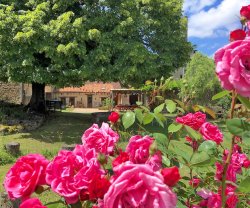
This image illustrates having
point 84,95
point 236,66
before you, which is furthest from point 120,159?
point 84,95

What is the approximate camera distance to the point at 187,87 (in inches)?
122

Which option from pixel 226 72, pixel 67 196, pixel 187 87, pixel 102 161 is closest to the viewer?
pixel 226 72

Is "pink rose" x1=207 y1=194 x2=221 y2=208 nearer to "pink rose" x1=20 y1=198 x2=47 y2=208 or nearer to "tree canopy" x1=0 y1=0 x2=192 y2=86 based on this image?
"pink rose" x1=20 y1=198 x2=47 y2=208

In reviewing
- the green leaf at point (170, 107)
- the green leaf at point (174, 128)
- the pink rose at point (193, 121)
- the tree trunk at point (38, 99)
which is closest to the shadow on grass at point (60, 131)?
the tree trunk at point (38, 99)

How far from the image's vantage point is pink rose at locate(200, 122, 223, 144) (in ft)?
6.57

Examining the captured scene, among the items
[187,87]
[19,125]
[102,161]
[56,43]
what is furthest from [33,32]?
[102,161]

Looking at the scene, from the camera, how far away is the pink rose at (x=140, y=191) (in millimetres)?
897

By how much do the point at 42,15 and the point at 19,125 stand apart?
474 centimetres

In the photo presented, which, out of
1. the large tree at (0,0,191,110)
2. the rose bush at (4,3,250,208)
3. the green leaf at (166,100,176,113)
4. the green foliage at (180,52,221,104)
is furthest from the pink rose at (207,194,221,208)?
the green foliage at (180,52,221,104)

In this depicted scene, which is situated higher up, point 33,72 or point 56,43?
point 56,43

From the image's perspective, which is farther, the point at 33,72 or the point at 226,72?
the point at 33,72

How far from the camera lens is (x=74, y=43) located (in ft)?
47.4

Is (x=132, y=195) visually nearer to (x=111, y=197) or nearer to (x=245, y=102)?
(x=111, y=197)

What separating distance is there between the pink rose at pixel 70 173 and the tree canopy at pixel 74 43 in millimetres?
13321
